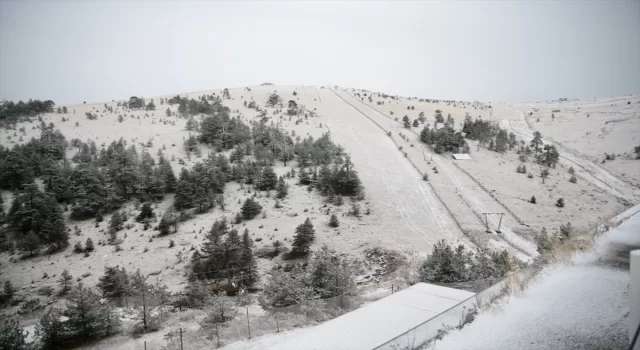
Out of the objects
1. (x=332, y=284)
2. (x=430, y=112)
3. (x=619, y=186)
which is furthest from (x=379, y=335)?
(x=430, y=112)

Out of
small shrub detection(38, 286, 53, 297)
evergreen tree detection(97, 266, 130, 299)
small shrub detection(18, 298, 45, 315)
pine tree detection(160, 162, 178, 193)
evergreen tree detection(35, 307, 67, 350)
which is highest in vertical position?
pine tree detection(160, 162, 178, 193)

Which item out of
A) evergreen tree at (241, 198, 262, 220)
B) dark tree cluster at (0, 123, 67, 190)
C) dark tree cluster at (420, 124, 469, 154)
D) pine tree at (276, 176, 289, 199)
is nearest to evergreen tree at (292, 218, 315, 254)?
evergreen tree at (241, 198, 262, 220)

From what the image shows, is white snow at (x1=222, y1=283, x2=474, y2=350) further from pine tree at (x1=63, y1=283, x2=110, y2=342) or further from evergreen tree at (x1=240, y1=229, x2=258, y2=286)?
evergreen tree at (x1=240, y1=229, x2=258, y2=286)

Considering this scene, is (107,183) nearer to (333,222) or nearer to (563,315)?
(333,222)

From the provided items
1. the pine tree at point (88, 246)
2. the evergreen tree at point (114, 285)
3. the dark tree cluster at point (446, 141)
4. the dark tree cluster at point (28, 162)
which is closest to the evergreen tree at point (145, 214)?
the pine tree at point (88, 246)

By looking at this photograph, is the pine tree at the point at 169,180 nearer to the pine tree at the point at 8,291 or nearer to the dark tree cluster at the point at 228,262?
the dark tree cluster at the point at 228,262

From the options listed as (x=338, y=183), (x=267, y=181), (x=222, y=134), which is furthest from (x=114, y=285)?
(x=222, y=134)
